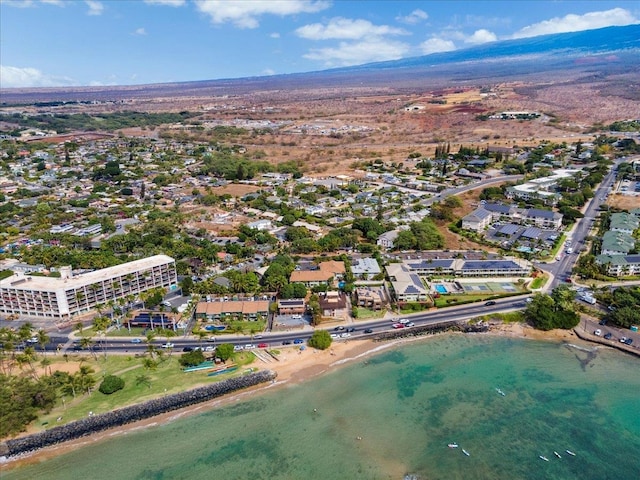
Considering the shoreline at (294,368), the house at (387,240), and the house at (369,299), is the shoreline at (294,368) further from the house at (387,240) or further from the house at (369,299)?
the house at (387,240)

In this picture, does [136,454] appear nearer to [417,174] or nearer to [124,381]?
[124,381]

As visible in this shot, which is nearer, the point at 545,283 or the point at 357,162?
the point at 545,283

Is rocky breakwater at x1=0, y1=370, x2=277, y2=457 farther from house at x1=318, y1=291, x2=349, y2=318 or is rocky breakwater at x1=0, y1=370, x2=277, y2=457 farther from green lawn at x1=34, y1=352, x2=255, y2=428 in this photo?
house at x1=318, y1=291, x2=349, y2=318

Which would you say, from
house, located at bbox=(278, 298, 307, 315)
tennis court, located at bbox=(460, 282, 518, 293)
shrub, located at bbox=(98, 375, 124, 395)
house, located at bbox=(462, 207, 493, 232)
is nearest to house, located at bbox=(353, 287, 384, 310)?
house, located at bbox=(278, 298, 307, 315)

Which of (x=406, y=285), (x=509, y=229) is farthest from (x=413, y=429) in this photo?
(x=509, y=229)

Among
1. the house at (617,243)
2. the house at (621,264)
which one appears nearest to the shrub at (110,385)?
the house at (621,264)

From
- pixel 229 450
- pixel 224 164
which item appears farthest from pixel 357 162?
pixel 229 450

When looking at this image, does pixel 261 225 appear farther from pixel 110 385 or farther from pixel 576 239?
pixel 576 239
